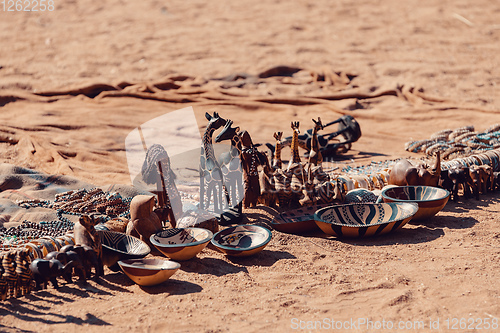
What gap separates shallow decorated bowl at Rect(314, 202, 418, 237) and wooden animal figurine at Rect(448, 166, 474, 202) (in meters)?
1.44

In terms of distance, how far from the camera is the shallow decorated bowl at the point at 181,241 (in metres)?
4.64

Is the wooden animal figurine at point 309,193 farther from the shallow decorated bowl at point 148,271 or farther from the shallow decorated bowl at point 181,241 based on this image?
the shallow decorated bowl at point 148,271

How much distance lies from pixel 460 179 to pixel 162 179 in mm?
4113

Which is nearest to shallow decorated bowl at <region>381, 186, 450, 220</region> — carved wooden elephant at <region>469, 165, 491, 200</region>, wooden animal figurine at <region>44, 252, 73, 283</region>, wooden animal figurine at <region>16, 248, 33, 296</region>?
carved wooden elephant at <region>469, 165, 491, 200</region>

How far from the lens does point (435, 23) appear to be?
1769 centimetres

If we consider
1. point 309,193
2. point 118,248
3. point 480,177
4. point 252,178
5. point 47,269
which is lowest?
point 480,177

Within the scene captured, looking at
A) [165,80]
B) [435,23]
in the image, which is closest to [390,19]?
[435,23]

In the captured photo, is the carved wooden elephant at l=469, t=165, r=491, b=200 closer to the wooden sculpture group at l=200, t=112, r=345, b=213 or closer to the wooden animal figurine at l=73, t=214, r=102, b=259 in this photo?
the wooden sculpture group at l=200, t=112, r=345, b=213

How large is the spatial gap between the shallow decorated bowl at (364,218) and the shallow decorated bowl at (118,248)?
197 centimetres

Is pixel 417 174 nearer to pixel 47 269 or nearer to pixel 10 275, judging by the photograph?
pixel 47 269

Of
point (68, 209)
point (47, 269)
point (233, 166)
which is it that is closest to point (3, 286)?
point (47, 269)

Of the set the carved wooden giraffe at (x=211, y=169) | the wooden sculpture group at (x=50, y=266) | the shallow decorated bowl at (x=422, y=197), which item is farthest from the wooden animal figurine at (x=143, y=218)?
the shallow decorated bowl at (x=422, y=197)

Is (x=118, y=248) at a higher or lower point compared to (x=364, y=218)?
higher

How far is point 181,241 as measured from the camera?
4.94 metres
